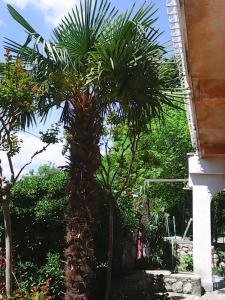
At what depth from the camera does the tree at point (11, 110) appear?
598 cm

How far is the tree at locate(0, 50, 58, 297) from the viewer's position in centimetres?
598

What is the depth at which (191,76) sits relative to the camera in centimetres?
546

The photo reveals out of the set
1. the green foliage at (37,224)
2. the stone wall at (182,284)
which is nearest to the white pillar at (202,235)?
the stone wall at (182,284)

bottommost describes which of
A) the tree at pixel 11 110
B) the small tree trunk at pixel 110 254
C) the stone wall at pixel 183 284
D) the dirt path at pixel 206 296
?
the dirt path at pixel 206 296

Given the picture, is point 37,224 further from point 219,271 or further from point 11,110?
point 219,271

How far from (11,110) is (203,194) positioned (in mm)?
6892

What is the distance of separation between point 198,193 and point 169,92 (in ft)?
18.1

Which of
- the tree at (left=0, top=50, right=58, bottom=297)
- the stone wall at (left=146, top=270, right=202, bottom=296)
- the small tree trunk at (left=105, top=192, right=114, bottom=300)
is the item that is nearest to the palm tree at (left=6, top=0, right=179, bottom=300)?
the tree at (left=0, top=50, right=58, bottom=297)

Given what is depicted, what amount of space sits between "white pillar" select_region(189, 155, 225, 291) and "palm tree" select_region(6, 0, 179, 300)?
16.5 feet

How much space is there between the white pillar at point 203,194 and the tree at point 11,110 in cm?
578

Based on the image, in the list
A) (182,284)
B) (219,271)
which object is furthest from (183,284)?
(219,271)

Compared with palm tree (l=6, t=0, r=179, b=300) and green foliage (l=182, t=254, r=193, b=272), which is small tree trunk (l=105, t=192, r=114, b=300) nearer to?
palm tree (l=6, t=0, r=179, b=300)

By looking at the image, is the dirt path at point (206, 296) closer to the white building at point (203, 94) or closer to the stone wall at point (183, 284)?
the stone wall at point (183, 284)

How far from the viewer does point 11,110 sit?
6234mm
